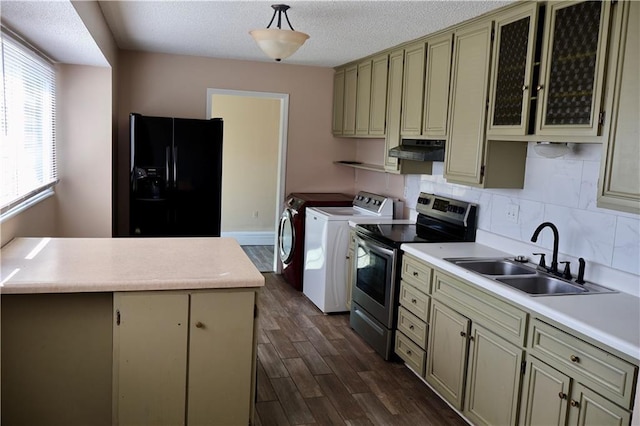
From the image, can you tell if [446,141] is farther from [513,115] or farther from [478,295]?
[478,295]

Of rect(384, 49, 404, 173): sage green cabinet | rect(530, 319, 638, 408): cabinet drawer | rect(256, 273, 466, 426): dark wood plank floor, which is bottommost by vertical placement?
rect(256, 273, 466, 426): dark wood plank floor

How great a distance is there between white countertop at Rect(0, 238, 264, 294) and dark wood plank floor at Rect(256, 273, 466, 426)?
954 millimetres

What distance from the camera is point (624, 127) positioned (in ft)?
7.48

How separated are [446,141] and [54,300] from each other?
102 inches

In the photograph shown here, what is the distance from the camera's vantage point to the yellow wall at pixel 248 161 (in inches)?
289

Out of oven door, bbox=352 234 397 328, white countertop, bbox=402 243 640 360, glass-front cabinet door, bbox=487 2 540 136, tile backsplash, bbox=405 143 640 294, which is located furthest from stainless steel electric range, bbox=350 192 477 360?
glass-front cabinet door, bbox=487 2 540 136

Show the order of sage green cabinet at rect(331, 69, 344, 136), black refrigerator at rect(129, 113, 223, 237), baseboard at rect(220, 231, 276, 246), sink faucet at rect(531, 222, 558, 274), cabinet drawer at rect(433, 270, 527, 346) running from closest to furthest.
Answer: cabinet drawer at rect(433, 270, 527, 346) → sink faucet at rect(531, 222, 558, 274) → black refrigerator at rect(129, 113, 223, 237) → sage green cabinet at rect(331, 69, 344, 136) → baseboard at rect(220, 231, 276, 246)

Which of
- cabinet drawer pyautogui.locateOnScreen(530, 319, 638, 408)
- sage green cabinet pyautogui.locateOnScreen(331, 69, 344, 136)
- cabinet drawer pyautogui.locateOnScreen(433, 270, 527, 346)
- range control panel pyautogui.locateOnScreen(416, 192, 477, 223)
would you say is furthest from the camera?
sage green cabinet pyautogui.locateOnScreen(331, 69, 344, 136)

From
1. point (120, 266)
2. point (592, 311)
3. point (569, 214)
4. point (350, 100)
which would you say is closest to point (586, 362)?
point (592, 311)

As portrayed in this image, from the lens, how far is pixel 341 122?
5691 mm

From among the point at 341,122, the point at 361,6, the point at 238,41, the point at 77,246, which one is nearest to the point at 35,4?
the point at 77,246

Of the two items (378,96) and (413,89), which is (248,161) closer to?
(378,96)

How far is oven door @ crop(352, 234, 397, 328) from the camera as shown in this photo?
3725 mm

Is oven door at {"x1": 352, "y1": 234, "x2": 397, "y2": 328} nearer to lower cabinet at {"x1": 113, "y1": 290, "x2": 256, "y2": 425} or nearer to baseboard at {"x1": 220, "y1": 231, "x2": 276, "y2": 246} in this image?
lower cabinet at {"x1": 113, "y1": 290, "x2": 256, "y2": 425}
